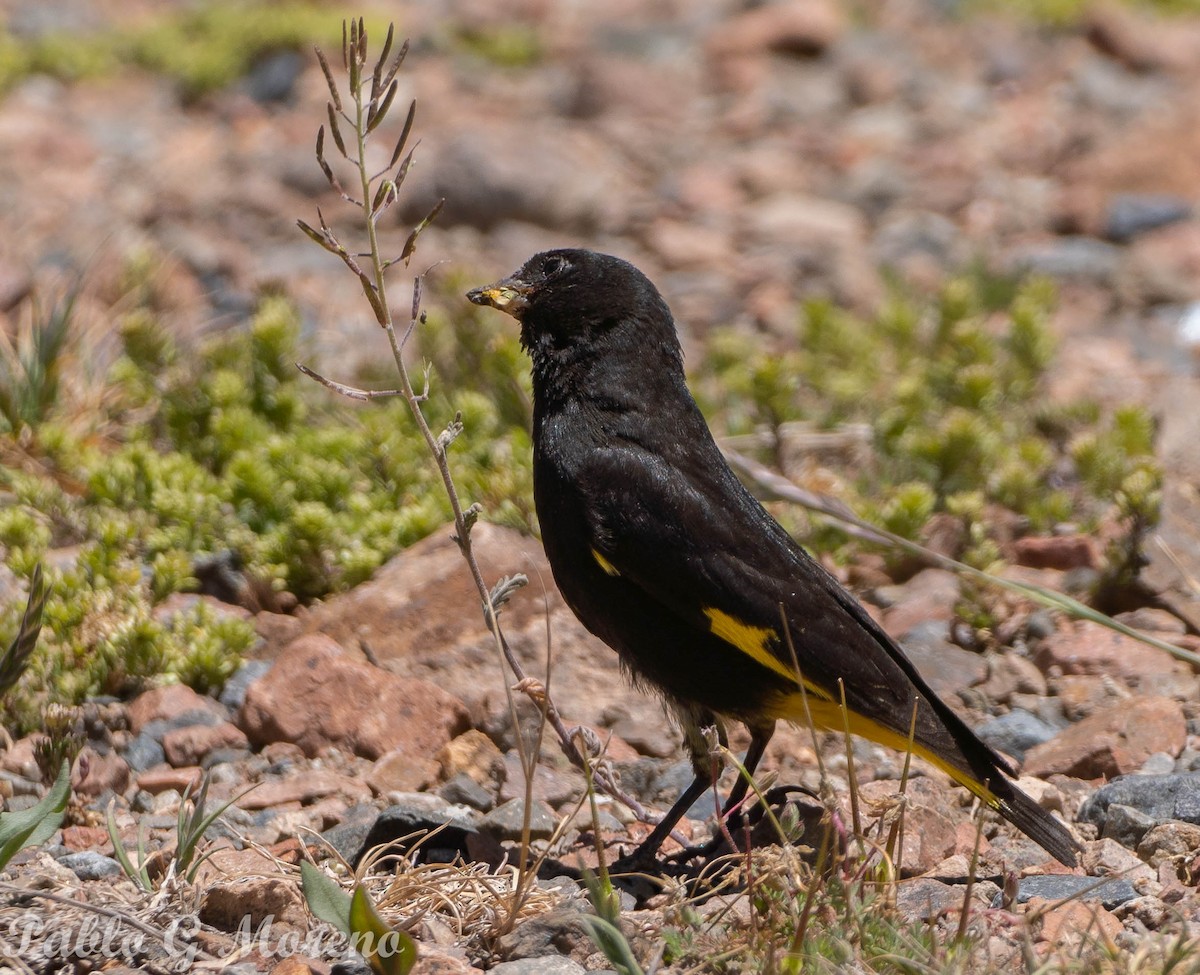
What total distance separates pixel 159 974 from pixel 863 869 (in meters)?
1.41

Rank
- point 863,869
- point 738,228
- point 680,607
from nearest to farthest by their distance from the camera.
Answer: point 863,869
point 680,607
point 738,228

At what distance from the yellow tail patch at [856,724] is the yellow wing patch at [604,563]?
0.54 m

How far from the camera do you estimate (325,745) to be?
14.9 ft

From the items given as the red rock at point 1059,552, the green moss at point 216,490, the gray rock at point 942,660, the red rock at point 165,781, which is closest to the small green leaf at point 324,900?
the red rock at point 165,781

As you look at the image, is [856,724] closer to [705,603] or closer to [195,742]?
[705,603]

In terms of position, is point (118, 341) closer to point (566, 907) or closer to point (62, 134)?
point (62, 134)

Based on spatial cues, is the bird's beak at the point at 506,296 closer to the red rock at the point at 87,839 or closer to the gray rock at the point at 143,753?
the gray rock at the point at 143,753

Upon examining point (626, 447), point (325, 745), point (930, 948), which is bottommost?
point (325, 745)

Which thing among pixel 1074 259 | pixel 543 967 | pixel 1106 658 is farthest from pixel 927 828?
pixel 1074 259

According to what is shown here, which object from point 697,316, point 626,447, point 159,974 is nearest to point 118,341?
point 697,316

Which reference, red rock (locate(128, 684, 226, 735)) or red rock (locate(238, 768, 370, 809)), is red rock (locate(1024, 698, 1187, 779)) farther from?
red rock (locate(128, 684, 226, 735))

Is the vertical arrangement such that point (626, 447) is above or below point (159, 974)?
above

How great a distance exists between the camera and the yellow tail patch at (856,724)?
12.9 feet

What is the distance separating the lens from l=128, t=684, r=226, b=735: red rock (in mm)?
4605
